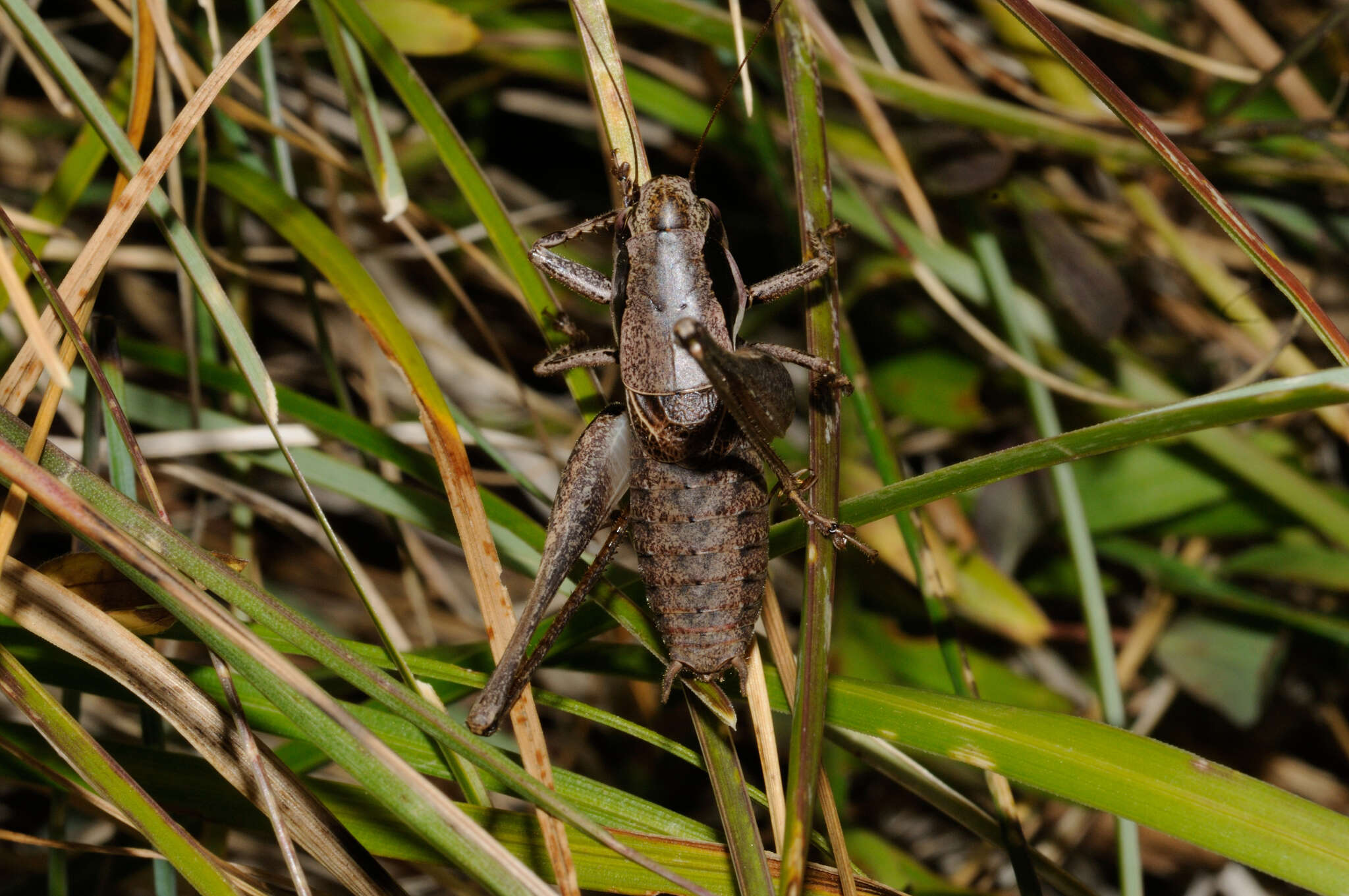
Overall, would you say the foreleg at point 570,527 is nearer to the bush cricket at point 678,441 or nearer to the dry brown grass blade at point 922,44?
the bush cricket at point 678,441

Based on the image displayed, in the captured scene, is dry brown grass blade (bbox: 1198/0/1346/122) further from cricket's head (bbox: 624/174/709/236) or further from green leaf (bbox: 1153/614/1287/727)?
cricket's head (bbox: 624/174/709/236)

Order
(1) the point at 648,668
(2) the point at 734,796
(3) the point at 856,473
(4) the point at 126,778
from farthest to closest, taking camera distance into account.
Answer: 1. (3) the point at 856,473
2. (1) the point at 648,668
3. (2) the point at 734,796
4. (4) the point at 126,778

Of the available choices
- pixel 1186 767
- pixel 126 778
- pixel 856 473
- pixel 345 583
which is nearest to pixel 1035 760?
pixel 1186 767

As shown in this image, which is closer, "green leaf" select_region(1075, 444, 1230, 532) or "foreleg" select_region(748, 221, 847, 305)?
"foreleg" select_region(748, 221, 847, 305)

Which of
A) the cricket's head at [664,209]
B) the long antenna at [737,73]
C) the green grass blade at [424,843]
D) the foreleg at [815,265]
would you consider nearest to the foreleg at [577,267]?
the cricket's head at [664,209]

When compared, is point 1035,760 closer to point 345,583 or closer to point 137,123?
point 137,123

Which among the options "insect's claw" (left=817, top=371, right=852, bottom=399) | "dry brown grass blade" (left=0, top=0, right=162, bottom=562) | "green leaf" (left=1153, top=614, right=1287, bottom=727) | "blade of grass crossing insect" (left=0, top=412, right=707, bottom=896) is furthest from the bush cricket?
"green leaf" (left=1153, top=614, right=1287, bottom=727)

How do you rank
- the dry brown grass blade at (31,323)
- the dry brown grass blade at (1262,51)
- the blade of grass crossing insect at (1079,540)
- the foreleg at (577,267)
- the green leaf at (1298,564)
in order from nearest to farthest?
the dry brown grass blade at (31,323), the blade of grass crossing insect at (1079,540), the foreleg at (577,267), the green leaf at (1298,564), the dry brown grass blade at (1262,51)
